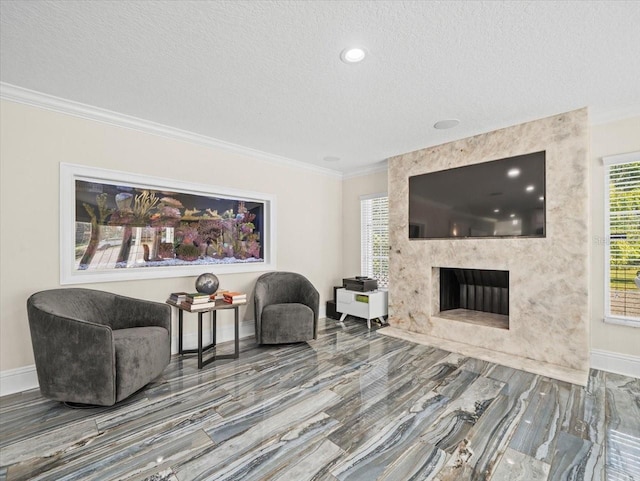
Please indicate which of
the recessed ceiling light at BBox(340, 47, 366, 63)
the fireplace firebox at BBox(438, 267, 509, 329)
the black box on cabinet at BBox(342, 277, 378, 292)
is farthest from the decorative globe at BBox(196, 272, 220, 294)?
the fireplace firebox at BBox(438, 267, 509, 329)

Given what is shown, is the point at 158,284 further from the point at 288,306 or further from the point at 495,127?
the point at 495,127

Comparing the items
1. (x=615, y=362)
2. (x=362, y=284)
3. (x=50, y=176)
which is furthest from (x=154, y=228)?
(x=615, y=362)

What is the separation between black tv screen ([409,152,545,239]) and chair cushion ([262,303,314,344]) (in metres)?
1.95

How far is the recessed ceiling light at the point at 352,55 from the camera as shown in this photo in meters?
2.08

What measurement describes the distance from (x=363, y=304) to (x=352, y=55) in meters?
3.42

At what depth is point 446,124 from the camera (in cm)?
336

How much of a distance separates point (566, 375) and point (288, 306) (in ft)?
9.65

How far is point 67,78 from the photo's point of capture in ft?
7.98

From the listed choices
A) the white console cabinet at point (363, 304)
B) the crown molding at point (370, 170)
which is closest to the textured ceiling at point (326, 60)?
the crown molding at point (370, 170)

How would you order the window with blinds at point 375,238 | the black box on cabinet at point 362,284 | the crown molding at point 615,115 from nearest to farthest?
the crown molding at point 615,115 < the black box on cabinet at point 362,284 < the window with blinds at point 375,238

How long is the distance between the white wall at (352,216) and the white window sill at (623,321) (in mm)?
3250

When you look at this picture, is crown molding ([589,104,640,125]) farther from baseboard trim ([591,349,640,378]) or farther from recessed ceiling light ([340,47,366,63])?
recessed ceiling light ([340,47,366,63])

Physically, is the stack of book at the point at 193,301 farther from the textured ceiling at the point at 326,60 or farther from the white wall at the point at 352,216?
the white wall at the point at 352,216

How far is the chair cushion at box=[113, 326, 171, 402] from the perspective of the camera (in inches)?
91.9
